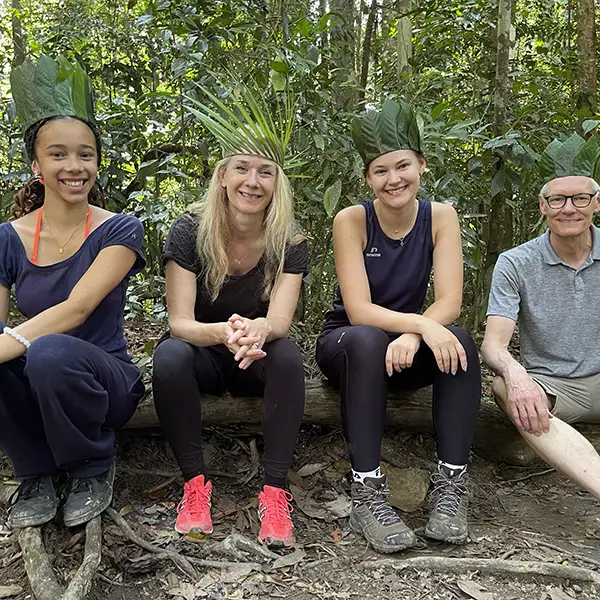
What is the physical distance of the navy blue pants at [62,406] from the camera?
225cm

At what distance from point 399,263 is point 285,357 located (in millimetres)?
823

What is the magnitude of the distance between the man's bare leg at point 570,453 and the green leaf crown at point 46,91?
7.94ft

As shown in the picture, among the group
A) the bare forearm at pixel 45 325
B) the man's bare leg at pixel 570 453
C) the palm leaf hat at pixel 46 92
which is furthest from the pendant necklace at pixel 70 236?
the man's bare leg at pixel 570 453

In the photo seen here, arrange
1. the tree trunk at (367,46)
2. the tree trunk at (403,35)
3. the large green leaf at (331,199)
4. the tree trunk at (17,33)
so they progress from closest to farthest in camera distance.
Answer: the large green leaf at (331,199) → the tree trunk at (403,35) → the tree trunk at (367,46) → the tree trunk at (17,33)

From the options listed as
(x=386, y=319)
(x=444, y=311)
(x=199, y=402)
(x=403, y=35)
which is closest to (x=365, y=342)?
(x=386, y=319)

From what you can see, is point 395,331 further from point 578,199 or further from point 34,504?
point 34,504

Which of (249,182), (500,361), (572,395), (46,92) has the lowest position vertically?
(572,395)

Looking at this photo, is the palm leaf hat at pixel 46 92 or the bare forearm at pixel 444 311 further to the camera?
the bare forearm at pixel 444 311

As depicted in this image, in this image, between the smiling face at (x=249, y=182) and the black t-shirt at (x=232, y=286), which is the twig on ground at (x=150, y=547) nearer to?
the black t-shirt at (x=232, y=286)

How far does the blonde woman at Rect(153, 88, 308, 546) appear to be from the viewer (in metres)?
2.57

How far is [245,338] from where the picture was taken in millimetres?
2516

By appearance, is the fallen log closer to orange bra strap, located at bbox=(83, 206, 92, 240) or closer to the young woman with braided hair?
the young woman with braided hair

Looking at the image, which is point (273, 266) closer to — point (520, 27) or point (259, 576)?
point (259, 576)

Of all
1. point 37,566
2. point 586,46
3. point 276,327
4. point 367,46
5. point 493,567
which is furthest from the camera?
point 367,46
